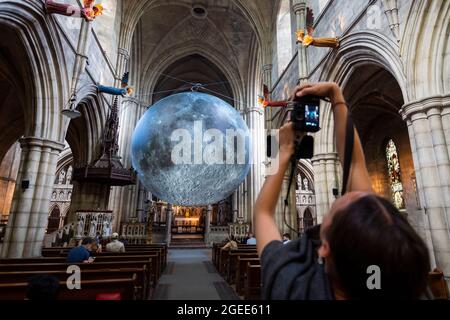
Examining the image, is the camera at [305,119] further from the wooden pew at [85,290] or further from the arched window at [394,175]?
the arched window at [394,175]

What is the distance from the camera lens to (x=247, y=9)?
606 inches

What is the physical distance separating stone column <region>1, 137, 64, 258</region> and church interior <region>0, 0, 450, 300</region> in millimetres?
28

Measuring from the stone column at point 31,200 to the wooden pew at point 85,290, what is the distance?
4.70 meters

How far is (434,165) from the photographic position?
470cm

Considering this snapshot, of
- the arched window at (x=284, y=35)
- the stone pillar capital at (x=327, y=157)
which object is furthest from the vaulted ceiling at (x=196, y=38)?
the stone pillar capital at (x=327, y=157)

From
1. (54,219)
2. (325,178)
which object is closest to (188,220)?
(54,219)

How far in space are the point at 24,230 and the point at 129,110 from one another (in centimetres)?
1166

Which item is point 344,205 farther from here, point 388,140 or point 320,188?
point 388,140

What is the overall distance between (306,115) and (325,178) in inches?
317

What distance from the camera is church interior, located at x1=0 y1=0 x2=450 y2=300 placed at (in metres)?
4.77

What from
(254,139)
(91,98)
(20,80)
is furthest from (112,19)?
(254,139)

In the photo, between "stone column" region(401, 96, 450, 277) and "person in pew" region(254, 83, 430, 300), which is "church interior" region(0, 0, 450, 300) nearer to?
"stone column" region(401, 96, 450, 277)

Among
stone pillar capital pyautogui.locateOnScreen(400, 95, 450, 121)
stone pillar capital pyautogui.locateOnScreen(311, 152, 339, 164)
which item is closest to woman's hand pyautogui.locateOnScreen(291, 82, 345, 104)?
stone pillar capital pyautogui.locateOnScreen(400, 95, 450, 121)

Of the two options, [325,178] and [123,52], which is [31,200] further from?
[123,52]
